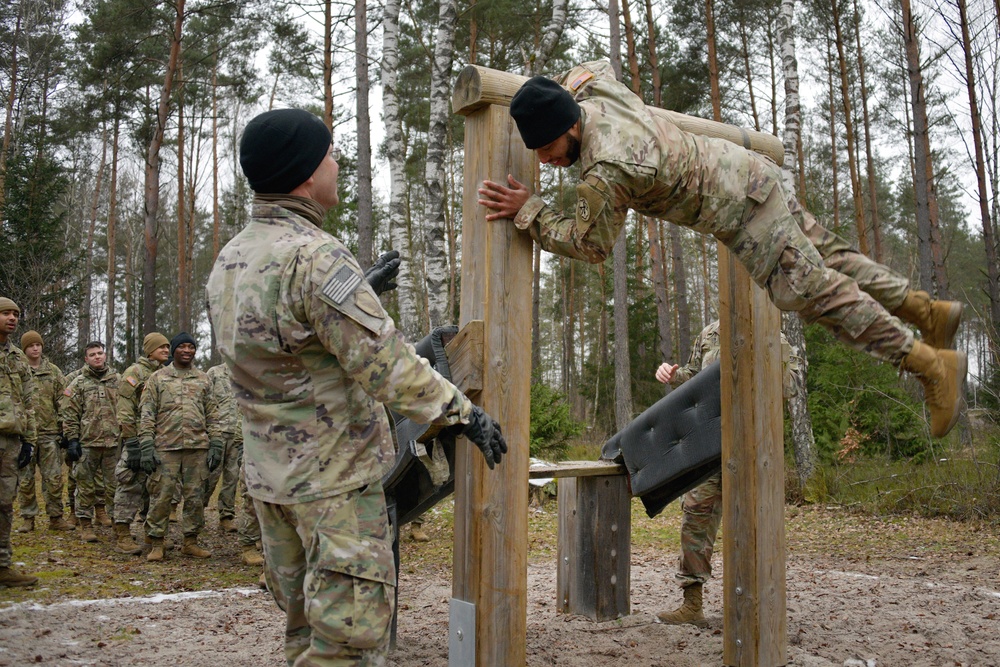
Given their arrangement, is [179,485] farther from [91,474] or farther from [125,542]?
[91,474]

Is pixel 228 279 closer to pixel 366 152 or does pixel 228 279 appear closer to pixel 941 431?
pixel 941 431

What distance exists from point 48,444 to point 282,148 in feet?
31.4

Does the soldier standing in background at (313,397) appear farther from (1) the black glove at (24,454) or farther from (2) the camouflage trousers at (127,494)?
(2) the camouflage trousers at (127,494)

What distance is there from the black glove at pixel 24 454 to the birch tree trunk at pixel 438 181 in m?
5.32

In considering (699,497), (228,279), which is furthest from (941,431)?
(228,279)

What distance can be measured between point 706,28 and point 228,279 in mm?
17896

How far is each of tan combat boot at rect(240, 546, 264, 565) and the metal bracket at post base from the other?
208 inches

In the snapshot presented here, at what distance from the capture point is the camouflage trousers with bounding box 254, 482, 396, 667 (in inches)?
94.8

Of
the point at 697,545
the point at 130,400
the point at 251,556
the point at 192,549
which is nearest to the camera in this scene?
the point at 697,545

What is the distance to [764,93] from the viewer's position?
21359mm

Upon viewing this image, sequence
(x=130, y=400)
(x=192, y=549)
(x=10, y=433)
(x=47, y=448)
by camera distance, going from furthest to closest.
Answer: (x=47, y=448) → (x=130, y=400) → (x=192, y=549) → (x=10, y=433)

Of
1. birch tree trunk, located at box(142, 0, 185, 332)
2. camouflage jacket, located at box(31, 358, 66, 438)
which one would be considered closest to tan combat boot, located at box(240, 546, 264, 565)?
camouflage jacket, located at box(31, 358, 66, 438)

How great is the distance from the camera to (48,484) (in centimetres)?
1038

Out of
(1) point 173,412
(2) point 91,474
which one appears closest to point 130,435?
(1) point 173,412
